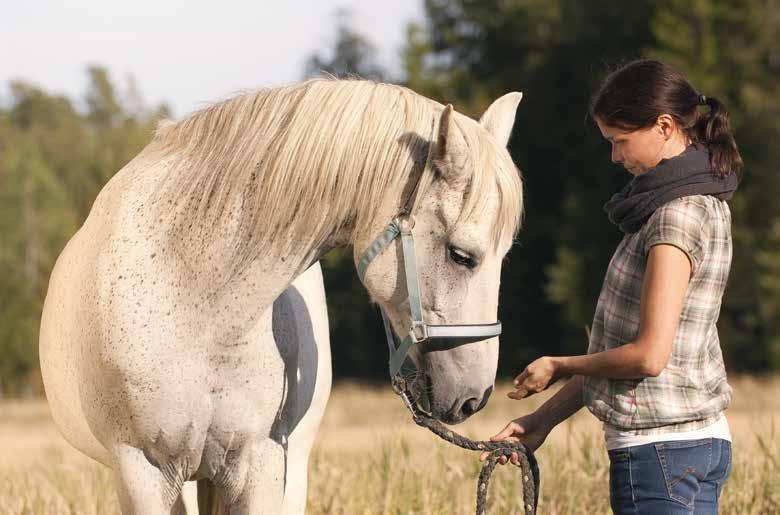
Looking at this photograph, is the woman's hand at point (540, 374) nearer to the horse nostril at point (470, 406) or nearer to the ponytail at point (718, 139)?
the horse nostril at point (470, 406)

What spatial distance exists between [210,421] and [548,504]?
188 centimetres

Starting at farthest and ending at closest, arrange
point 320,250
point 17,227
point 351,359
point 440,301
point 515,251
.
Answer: point 17,227 → point 351,359 → point 515,251 → point 320,250 → point 440,301

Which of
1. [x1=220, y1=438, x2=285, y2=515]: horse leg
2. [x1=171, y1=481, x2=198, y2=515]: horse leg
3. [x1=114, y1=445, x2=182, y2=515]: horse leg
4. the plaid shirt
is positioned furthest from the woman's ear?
[x1=171, y1=481, x2=198, y2=515]: horse leg

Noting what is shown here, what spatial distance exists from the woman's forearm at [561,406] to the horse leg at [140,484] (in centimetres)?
116

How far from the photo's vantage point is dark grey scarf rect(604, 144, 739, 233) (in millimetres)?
2801

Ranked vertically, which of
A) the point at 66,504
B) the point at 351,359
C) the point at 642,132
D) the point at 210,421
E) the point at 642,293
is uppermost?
the point at 351,359

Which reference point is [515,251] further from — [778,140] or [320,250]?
[320,250]

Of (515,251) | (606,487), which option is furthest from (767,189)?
(606,487)

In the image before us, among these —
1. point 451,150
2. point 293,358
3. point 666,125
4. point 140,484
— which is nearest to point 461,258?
point 451,150

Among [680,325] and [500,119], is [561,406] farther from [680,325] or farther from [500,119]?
[500,119]

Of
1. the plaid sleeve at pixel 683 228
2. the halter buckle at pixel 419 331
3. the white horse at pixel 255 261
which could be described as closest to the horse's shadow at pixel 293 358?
the white horse at pixel 255 261

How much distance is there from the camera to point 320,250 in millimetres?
3393

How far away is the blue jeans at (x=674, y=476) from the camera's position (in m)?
2.80

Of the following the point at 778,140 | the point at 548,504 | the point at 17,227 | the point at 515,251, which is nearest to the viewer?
the point at 548,504
